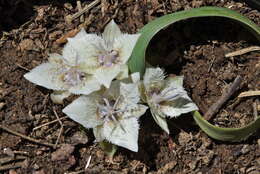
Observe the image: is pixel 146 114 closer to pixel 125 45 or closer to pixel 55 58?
pixel 125 45

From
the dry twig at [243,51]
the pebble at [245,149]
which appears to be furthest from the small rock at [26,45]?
the pebble at [245,149]

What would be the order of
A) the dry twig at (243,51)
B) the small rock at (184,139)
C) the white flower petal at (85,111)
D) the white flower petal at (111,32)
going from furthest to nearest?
the dry twig at (243,51) < the small rock at (184,139) < the white flower petal at (111,32) < the white flower petal at (85,111)

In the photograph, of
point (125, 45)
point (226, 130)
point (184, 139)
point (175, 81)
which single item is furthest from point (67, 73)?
point (226, 130)

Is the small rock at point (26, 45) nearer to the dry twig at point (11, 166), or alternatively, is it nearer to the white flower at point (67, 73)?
the white flower at point (67, 73)

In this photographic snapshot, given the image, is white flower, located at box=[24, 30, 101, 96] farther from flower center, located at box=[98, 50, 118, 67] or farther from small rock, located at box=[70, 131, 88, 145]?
small rock, located at box=[70, 131, 88, 145]

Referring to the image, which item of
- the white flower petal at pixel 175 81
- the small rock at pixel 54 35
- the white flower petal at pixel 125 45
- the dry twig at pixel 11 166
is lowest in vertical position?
the dry twig at pixel 11 166

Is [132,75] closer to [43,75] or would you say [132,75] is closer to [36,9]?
[43,75]

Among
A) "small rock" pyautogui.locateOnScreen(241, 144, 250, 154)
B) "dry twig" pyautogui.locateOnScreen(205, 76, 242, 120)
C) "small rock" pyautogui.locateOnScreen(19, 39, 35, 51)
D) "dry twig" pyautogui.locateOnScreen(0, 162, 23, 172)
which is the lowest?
"small rock" pyautogui.locateOnScreen(241, 144, 250, 154)

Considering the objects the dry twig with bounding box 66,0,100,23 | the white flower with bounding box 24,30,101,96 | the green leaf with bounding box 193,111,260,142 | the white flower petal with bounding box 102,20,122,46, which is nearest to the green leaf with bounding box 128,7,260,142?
the green leaf with bounding box 193,111,260,142
